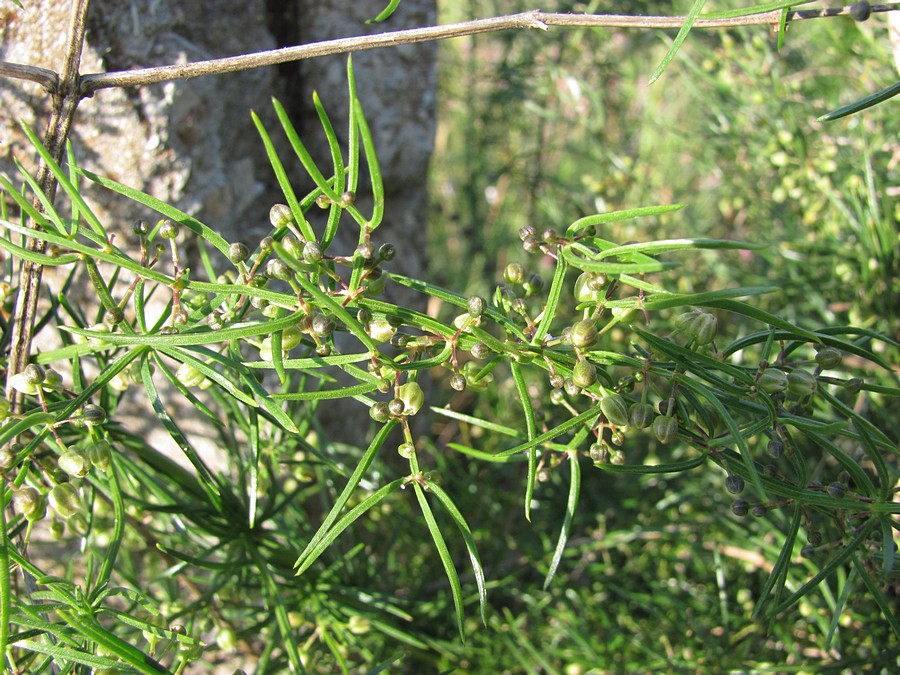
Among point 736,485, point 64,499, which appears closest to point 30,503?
point 64,499

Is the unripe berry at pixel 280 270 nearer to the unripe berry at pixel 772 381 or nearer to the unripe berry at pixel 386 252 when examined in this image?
the unripe berry at pixel 386 252

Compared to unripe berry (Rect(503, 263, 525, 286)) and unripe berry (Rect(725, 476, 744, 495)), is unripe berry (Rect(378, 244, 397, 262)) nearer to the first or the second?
unripe berry (Rect(503, 263, 525, 286))

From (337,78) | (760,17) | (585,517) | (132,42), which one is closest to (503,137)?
(337,78)

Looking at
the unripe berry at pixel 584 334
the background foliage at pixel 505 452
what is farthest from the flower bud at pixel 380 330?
the unripe berry at pixel 584 334

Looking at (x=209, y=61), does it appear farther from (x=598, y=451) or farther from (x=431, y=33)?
(x=598, y=451)

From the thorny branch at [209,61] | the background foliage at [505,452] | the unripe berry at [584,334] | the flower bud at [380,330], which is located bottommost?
the background foliage at [505,452]

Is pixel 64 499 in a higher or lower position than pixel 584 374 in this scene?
lower
